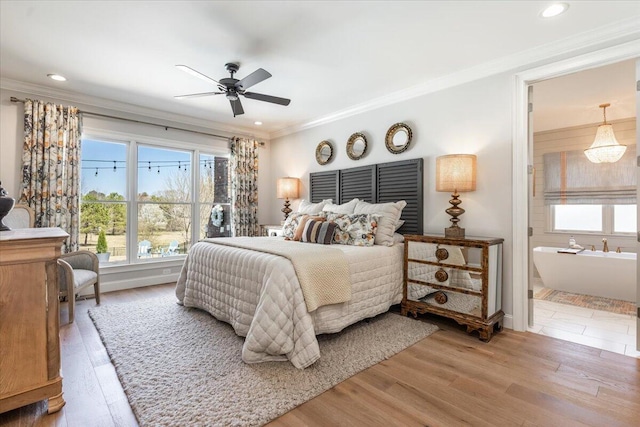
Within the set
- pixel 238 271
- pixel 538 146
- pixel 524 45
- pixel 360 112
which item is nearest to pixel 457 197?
pixel 524 45

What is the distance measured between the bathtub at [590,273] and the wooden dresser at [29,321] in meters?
5.28

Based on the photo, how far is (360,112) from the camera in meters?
4.28

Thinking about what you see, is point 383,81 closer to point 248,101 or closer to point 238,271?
point 248,101

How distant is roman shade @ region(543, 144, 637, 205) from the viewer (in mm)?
4375

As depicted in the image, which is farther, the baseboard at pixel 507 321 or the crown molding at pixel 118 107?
the crown molding at pixel 118 107

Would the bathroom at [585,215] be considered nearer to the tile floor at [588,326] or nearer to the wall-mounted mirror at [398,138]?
the tile floor at [588,326]

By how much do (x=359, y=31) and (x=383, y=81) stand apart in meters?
1.06

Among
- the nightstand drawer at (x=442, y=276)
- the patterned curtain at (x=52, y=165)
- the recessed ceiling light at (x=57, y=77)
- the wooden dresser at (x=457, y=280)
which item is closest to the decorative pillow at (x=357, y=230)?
the wooden dresser at (x=457, y=280)

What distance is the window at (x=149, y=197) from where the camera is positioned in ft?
13.7

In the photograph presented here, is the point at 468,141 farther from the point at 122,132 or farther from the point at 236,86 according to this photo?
the point at 122,132

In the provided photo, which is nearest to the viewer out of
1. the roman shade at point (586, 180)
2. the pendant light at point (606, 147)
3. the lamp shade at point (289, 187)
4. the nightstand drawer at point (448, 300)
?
the nightstand drawer at point (448, 300)

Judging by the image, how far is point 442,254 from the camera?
2895 mm

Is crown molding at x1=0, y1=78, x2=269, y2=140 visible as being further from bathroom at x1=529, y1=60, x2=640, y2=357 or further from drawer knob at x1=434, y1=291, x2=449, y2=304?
bathroom at x1=529, y1=60, x2=640, y2=357

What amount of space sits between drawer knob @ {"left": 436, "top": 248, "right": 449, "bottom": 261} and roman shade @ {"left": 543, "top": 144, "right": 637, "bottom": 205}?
11.3ft
